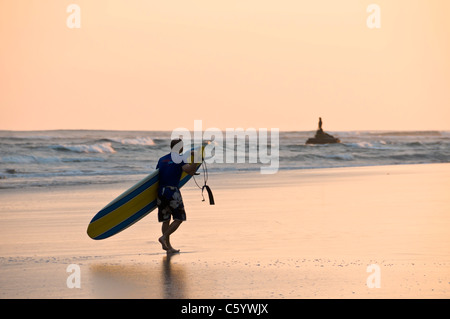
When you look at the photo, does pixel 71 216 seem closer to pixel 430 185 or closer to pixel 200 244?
pixel 200 244

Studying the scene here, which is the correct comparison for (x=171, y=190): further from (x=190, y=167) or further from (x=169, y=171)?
(x=190, y=167)

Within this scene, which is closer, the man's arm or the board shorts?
the man's arm

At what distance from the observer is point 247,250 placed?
8.07 metres

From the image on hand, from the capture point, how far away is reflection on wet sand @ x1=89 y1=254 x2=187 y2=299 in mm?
5996

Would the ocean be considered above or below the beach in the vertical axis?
above

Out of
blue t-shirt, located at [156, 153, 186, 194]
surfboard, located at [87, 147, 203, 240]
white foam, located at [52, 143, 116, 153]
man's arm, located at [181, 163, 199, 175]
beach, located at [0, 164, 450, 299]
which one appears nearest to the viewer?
beach, located at [0, 164, 450, 299]

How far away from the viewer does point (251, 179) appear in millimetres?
20312

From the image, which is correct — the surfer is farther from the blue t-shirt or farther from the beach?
the beach

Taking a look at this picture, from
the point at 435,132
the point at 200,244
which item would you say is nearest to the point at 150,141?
the point at 200,244

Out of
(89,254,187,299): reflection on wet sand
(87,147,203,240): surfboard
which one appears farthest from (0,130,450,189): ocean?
(89,254,187,299): reflection on wet sand

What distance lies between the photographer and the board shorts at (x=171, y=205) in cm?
834

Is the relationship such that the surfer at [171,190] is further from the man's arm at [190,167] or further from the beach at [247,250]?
the beach at [247,250]

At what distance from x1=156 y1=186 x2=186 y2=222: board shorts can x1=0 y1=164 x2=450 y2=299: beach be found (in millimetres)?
399

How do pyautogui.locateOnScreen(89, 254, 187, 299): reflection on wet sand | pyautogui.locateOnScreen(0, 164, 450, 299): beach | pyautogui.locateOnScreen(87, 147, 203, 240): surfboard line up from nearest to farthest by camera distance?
pyautogui.locateOnScreen(89, 254, 187, 299): reflection on wet sand, pyautogui.locateOnScreen(0, 164, 450, 299): beach, pyautogui.locateOnScreen(87, 147, 203, 240): surfboard
